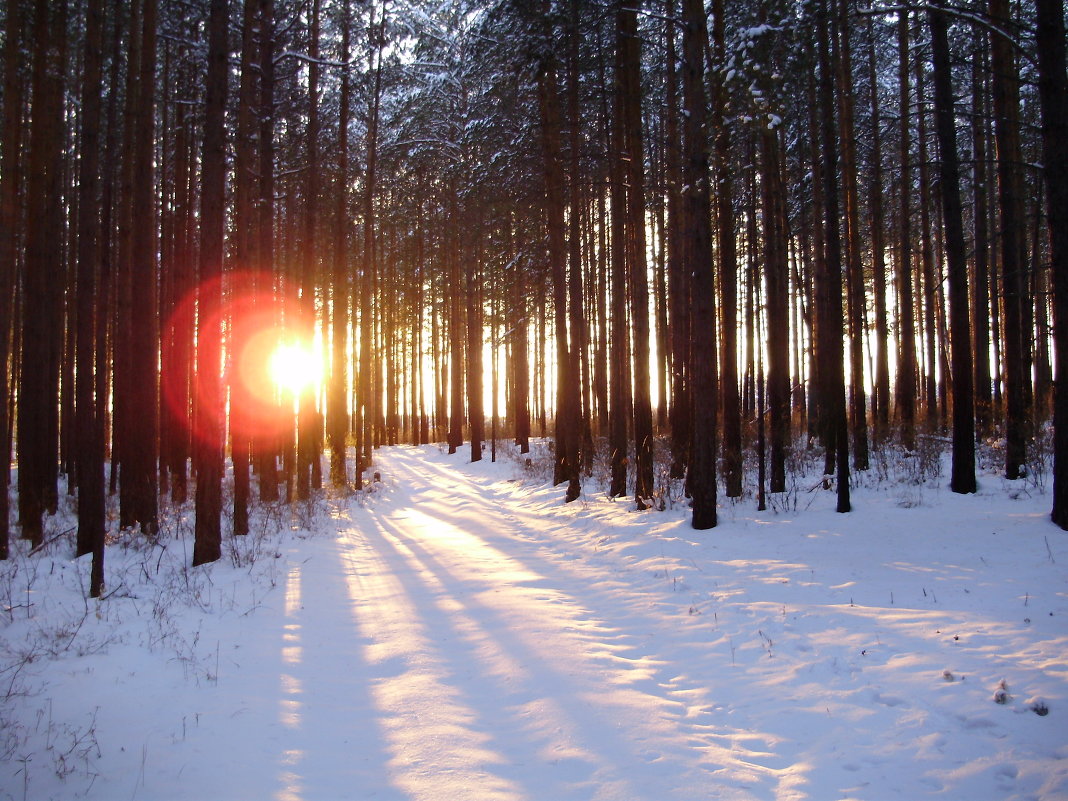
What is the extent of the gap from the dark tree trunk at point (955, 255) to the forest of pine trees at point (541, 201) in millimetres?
Answer: 41

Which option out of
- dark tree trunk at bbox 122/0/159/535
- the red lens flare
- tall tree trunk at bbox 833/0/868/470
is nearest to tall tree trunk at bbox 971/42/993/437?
tall tree trunk at bbox 833/0/868/470

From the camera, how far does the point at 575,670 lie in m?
4.42

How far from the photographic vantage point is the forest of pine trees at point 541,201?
8.31 m

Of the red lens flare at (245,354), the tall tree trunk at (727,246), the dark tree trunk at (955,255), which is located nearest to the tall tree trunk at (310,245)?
the red lens flare at (245,354)

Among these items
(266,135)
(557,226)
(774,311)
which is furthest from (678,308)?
(266,135)

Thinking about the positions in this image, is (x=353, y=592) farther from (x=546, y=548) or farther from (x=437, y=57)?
(x=437, y=57)

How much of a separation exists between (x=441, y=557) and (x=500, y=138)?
10313mm

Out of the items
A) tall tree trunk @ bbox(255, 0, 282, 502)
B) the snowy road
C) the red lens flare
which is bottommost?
the snowy road

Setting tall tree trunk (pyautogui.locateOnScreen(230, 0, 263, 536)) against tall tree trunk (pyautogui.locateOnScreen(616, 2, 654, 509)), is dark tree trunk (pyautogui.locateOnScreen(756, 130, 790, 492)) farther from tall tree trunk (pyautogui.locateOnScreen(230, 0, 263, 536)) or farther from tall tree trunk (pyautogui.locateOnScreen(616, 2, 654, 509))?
tall tree trunk (pyautogui.locateOnScreen(230, 0, 263, 536))

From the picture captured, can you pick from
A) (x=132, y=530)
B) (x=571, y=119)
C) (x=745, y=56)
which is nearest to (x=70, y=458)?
(x=132, y=530)

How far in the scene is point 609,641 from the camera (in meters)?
5.02

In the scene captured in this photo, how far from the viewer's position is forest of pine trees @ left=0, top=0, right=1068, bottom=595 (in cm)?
831

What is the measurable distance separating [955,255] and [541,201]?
8.56 metres

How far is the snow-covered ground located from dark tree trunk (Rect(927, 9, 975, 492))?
676 mm
